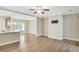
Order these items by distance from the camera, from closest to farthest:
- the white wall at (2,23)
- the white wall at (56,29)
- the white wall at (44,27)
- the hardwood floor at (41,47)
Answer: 1. the hardwood floor at (41,47)
2. the white wall at (2,23)
3. the white wall at (56,29)
4. the white wall at (44,27)

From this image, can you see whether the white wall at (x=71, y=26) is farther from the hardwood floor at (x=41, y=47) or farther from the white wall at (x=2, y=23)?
the white wall at (x=2, y=23)

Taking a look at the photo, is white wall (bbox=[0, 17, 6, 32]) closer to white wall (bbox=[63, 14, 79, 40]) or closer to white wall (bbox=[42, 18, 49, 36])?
white wall (bbox=[42, 18, 49, 36])

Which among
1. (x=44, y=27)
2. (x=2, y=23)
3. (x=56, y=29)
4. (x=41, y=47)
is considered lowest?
(x=41, y=47)

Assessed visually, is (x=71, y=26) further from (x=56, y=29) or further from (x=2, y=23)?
(x=2, y=23)

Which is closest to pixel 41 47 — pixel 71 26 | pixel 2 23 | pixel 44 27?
pixel 2 23

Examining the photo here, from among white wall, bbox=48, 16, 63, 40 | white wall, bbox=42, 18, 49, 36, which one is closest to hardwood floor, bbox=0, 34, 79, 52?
white wall, bbox=48, 16, 63, 40

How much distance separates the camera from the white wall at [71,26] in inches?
255

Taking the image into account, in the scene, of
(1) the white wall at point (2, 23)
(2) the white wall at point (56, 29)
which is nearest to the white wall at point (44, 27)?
(2) the white wall at point (56, 29)

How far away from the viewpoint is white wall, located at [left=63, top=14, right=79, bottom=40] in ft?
21.2

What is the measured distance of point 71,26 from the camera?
6.80 metres

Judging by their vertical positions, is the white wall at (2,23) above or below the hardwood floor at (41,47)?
above

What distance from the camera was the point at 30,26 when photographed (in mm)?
11406
